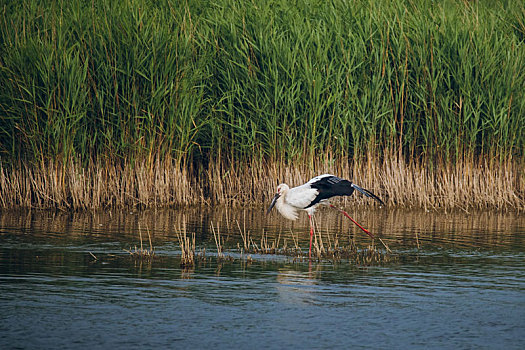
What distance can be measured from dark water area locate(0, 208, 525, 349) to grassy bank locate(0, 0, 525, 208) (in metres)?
2.17

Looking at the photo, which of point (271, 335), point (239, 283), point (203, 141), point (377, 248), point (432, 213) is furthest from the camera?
point (203, 141)

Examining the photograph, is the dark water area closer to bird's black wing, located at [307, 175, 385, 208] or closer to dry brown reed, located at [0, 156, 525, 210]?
bird's black wing, located at [307, 175, 385, 208]

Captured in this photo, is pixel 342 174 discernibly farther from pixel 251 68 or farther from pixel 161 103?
pixel 161 103

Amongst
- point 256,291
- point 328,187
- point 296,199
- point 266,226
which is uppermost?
point 328,187

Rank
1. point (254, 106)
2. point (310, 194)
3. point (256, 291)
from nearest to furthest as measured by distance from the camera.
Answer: point (256, 291) → point (310, 194) → point (254, 106)

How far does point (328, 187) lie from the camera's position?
11.8 metres

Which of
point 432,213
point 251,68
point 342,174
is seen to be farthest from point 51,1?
point 432,213

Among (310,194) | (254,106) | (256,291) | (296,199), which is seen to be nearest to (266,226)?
(296,199)

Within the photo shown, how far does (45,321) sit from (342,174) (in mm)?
9158

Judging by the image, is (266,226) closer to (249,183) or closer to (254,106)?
(249,183)

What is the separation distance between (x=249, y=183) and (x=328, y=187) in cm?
421

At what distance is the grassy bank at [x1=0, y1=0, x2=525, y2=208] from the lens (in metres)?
14.9

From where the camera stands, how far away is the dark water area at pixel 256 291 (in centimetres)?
703

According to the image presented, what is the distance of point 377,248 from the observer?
1143 centimetres
